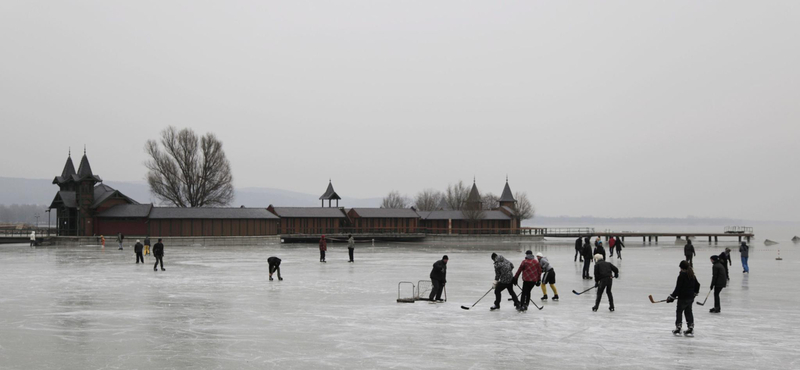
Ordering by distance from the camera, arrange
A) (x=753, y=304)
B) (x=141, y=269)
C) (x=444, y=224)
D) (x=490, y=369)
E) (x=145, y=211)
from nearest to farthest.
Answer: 1. (x=490, y=369)
2. (x=753, y=304)
3. (x=141, y=269)
4. (x=145, y=211)
5. (x=444, y=224)

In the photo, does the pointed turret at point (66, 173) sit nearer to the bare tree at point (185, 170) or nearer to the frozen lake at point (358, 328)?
the bare tree at point (185, 170)

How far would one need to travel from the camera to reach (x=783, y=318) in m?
16.2

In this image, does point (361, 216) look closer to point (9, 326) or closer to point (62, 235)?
point (62, 235)

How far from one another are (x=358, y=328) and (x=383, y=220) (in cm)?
7812

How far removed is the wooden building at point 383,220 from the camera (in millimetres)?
90375

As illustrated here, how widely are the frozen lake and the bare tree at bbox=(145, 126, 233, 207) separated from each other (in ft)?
201

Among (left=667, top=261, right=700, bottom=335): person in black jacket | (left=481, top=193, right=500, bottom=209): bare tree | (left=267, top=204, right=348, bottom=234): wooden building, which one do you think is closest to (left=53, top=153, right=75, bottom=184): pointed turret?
(left=267, top=204, right=348, bottom=234): wooden building

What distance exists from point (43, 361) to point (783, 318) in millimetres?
17047

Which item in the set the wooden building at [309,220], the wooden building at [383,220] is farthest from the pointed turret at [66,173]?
the wooden building at [383,220]

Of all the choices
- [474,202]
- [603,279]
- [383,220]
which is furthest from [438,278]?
[474,202]

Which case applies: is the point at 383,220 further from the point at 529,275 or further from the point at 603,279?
the point at 603,279

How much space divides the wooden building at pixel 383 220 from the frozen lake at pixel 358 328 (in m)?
65.2

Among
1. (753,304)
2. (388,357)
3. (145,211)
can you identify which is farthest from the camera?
(145,211)

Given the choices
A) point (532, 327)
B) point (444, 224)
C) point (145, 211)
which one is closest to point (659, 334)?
point (532, 327)
